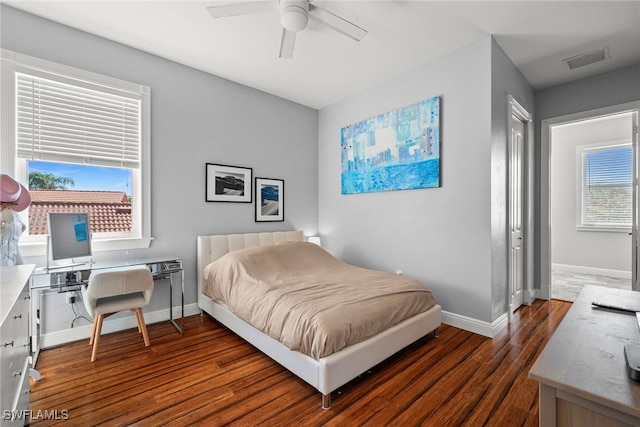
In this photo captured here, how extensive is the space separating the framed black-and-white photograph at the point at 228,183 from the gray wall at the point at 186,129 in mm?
79

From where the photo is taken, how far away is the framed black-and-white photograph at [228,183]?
11.9ft

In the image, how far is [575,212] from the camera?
5727 millimetres

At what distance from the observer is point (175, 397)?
1953 mm

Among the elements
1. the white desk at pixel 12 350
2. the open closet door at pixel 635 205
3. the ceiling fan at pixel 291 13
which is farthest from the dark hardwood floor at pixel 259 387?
the ceiling fan at pixel 291 13

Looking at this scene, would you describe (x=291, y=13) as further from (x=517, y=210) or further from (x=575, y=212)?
(x=575, y=212)

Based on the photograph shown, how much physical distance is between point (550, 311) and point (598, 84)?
9.37 ft

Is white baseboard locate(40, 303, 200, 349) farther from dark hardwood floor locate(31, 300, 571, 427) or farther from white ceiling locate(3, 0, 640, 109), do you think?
white ceiling locate(3, 0, 640, 109)

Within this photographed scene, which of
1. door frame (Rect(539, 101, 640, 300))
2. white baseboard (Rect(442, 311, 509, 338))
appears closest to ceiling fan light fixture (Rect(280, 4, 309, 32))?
white baseboard (Rect(442, 311, 509, 338))

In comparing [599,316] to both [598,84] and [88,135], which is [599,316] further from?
[88,135]

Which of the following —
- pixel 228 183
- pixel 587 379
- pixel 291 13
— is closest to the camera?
pixel 587 379

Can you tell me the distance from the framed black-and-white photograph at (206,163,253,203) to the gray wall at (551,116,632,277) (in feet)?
18.3

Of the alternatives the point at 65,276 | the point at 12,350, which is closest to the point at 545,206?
the point at 12,350

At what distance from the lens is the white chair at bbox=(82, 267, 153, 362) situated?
232cm

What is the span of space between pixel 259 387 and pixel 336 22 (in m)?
2.84
